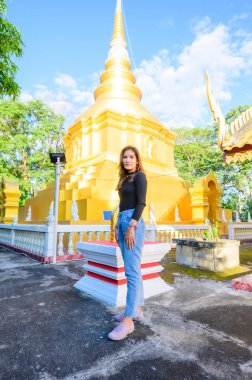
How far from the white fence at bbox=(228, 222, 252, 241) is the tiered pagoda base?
31.4ft

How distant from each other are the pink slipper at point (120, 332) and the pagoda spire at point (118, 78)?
55.7ft

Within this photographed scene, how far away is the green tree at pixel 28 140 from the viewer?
1980 centimetres

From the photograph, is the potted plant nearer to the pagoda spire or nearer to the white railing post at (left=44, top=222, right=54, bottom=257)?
the white railing post at (left=44, top=222, right=54, bottom=257)

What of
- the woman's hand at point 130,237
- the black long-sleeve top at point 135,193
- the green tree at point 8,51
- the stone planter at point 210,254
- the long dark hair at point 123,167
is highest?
the green tree at point 8,51

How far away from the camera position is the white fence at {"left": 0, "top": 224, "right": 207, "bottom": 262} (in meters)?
6.01

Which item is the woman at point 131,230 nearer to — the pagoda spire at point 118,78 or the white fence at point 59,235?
the white fence at point 59,235

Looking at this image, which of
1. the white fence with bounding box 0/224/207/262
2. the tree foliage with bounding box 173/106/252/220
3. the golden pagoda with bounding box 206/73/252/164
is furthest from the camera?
the tree foliage with bounding box 173/106/252/220

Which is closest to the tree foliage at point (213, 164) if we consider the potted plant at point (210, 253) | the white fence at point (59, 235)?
the white fence at point (59, 235)

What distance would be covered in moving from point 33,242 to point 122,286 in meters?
4.48

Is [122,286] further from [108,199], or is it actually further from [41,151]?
[41,151]

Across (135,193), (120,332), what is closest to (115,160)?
(135,193)


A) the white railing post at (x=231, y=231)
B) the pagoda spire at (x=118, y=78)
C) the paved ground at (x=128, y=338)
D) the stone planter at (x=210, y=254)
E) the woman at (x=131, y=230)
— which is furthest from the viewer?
the pagoda spire at (x=118, y=78)

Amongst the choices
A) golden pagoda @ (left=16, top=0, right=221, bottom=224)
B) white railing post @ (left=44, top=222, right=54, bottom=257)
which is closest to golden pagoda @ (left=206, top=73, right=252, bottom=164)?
white railing post @ (left=44, top=222, right=54, bottom=257)

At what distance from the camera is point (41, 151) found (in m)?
22.3
